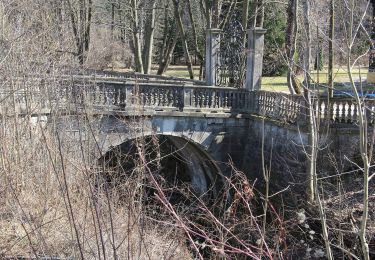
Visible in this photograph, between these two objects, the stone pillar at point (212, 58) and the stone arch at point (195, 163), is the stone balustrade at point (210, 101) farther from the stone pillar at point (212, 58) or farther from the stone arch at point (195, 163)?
the stone pillar at point (212, 58)

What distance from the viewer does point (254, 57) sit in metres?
14.6

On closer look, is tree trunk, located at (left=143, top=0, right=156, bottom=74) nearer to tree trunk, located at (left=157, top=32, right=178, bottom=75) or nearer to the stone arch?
tree trunk, located at (left=157, top=32, right=178, bottom=75)

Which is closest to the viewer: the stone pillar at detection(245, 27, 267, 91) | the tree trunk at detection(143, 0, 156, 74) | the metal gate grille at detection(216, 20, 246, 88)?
the stone pillar at detection(245, 27, 267, 91)

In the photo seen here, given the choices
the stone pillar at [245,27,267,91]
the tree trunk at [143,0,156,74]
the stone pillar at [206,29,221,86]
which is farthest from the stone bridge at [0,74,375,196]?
the tree trunk at [143,0,156,74]

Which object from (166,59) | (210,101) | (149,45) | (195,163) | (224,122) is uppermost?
(149,45)

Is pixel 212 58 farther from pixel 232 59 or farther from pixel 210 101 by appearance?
pixel 210 101

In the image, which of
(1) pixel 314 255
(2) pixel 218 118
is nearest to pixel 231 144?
(2) pixel 218 118

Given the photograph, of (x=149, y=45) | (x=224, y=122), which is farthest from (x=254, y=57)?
(x=149, y=45)

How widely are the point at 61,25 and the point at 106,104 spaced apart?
7.64 ft

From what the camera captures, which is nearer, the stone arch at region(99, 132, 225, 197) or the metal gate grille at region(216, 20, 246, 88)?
the stone arch at region(99, 132, 225, 197)

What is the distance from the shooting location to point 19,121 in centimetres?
796

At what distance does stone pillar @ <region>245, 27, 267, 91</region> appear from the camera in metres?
14.6

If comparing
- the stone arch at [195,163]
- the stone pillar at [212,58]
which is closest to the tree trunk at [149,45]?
the stone arch at [195,163]

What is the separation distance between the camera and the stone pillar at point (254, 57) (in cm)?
1455
